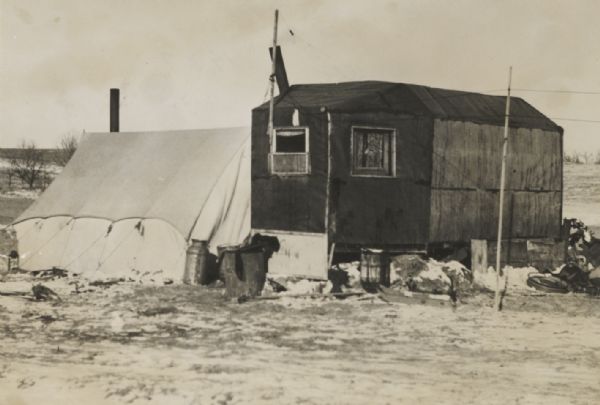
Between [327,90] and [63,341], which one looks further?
[327,90]

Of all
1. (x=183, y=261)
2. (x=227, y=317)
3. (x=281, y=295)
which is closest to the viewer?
(x=227, y=317)

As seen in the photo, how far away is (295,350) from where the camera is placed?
10.1 metres

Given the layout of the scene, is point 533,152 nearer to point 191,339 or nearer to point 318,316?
point 318,316

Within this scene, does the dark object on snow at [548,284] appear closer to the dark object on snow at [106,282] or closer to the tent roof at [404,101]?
the tent roof at [404,101]

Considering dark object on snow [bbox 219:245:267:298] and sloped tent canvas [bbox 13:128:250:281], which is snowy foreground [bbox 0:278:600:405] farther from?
sloped tent canvas [bbox 13:128:250:281]

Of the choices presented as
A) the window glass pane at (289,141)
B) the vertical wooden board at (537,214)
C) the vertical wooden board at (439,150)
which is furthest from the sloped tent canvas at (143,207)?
the vertical wooden board at (537,214)

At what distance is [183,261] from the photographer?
56.3 feet

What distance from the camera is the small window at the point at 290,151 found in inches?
639

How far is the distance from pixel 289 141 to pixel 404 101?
289 cm

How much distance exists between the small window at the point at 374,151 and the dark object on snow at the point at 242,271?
3.15 meters

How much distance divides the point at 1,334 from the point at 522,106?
14.9m

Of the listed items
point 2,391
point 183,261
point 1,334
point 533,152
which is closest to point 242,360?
point 2,391

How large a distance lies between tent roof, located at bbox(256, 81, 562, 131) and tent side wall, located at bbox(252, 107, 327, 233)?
1.23 ft

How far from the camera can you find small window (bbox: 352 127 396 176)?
16.1 meters
